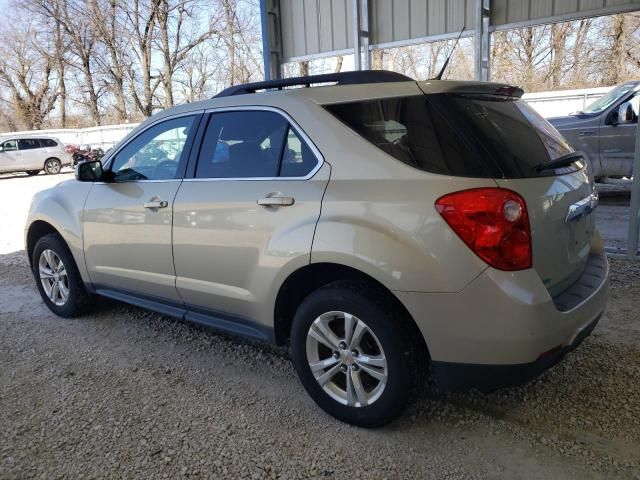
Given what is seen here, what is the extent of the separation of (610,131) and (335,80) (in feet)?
24.3

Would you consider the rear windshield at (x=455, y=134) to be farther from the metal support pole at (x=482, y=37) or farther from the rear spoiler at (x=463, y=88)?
the metal support pole at (x=482, y=37)

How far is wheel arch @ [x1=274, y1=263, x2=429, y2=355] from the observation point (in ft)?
8.51

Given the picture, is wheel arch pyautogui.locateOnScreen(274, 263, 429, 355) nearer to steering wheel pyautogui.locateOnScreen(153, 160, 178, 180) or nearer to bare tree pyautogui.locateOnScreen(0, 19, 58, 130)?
steering wheel pyautogui.locateOnScreen(153, 160, 178, 180)

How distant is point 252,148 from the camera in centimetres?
321

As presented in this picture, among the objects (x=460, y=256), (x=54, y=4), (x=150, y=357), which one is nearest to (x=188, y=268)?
(x=150, y=357)

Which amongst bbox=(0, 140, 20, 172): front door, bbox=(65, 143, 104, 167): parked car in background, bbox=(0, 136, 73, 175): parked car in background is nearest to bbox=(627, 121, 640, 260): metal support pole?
bbox=(65, 143, 104, 167): parked car in background

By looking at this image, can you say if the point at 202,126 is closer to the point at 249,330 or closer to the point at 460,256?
the point at 249,330

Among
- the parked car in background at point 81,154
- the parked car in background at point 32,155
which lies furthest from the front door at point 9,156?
the parked car in background at point 81,154

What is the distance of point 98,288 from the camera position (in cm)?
431

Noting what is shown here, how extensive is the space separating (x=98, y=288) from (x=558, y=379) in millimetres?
3444

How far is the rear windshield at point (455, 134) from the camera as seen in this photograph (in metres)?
2.42

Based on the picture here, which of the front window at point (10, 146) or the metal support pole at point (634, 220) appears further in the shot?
the front window at point (10, 146)

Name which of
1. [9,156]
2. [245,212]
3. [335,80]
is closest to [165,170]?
[245,212]

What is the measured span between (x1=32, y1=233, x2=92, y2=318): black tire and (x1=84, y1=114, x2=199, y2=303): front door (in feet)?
1.09
